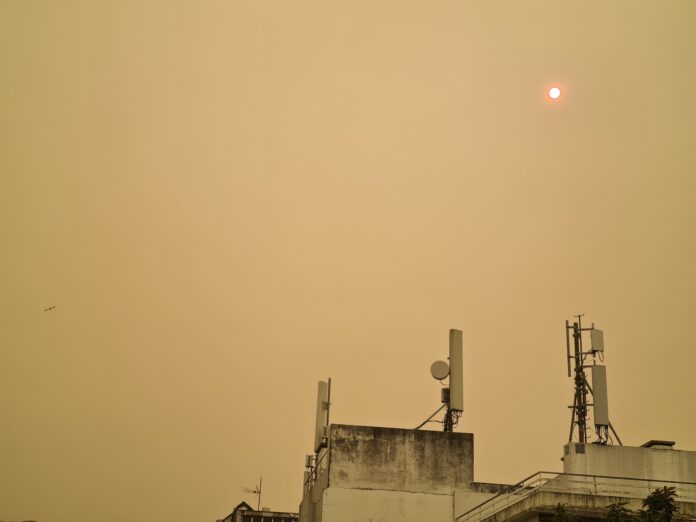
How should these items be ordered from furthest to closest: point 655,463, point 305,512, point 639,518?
point 305,512, point 655,463, point 639,518

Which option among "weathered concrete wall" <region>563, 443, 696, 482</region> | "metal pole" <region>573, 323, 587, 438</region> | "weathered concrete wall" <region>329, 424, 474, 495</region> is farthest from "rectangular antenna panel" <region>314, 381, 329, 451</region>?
"weathered concrete wall" <region>563, 443, 696, 482</region>

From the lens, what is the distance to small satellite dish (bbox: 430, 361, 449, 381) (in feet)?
135

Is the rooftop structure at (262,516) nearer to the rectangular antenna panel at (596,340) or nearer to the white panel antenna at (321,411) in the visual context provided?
the white panel antenna at (321,411)

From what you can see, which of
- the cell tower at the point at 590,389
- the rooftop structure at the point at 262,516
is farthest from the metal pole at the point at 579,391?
the rooftop structure at the point at 262,516

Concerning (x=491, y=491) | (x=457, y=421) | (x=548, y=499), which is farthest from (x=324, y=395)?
(x=548, y=499)

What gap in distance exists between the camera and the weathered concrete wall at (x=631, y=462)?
3391cm

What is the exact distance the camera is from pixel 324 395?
4678 cm

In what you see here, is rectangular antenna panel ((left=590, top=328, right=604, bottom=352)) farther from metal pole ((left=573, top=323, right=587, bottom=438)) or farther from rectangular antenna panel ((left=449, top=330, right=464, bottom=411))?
rectangular antenna panel ((left=449, top=330, right=464, bottom=411))

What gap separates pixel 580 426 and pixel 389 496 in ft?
26.7

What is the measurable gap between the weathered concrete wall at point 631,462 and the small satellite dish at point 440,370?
25.0ft

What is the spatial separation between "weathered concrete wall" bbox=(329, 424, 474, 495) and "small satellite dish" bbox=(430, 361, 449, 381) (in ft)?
10.8

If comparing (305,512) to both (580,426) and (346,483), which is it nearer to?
(346,483)

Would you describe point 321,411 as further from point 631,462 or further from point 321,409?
point 631,462

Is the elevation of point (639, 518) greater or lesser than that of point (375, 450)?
lesser
